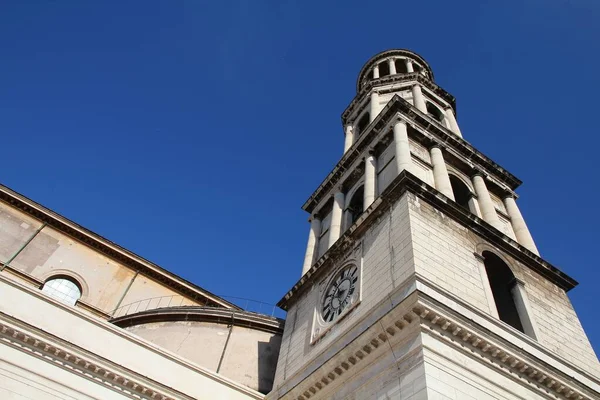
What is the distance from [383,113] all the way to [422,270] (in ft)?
31.9

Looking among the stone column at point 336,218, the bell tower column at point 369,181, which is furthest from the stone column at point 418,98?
the stone column at point 336,218

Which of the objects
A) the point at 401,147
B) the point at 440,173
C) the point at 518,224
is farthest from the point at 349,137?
the point at 518,224

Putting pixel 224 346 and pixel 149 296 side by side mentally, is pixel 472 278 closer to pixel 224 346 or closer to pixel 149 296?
pixel 224 346

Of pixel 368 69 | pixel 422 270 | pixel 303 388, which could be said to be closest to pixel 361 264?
pixel 422 270

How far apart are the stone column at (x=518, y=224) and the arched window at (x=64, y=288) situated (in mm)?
19224

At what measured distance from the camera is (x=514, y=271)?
52.7 ft

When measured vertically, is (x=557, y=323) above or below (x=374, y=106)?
below

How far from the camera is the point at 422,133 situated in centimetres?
2016

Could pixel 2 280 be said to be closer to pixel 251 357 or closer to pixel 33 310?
pixel 33 310

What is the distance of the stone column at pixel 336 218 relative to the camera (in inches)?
757

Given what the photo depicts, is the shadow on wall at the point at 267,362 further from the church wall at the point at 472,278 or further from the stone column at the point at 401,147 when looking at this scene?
the stone column at the point at 401,147

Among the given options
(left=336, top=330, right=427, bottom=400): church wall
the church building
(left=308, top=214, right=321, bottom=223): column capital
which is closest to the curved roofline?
the church building

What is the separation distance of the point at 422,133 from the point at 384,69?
12.1m

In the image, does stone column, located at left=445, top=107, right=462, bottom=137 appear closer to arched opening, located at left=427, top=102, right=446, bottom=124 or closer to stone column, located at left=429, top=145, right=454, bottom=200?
arched opening, located at left=427, top=102, right=446, bottom=124
